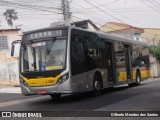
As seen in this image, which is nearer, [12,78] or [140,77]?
[140,77]

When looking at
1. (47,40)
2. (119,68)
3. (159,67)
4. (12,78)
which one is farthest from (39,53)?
(159,67)

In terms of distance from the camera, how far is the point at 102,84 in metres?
18.4

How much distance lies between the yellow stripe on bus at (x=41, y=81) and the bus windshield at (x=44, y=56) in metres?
0.38

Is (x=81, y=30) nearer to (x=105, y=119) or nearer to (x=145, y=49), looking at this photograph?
(x=105, y=119)

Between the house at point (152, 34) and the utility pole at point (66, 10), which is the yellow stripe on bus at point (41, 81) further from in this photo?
the house at point (152, 34)

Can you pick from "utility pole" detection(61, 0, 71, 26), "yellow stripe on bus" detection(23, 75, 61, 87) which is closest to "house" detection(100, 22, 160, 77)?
"utility pole" detection(61, 0, 71, 26)

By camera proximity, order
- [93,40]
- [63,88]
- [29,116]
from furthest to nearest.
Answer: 1. [93,40]
2. [63,88]
3. [29,116]

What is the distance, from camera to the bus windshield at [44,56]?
15.1m

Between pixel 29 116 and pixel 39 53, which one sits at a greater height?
pixel 39 53

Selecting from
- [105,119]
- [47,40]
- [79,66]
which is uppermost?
[47,40]

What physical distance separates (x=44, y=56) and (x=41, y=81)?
40.2 inches

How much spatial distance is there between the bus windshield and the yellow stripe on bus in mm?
381

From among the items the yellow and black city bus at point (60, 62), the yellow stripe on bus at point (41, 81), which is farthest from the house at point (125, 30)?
the yellow stripe on bus at point (41, 81)

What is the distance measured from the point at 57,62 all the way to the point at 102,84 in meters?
3.98
